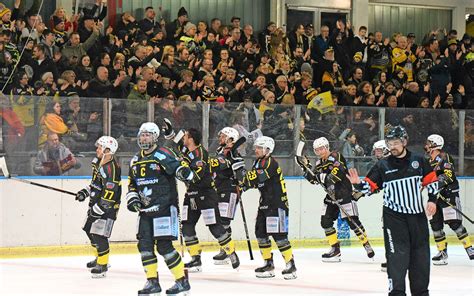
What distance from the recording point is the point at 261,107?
50.1ft

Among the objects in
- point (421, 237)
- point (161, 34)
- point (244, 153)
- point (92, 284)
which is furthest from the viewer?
point (161, 34)

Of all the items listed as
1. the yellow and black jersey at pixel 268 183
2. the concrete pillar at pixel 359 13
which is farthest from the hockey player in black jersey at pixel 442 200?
the concrete pillar at pixel 359 13

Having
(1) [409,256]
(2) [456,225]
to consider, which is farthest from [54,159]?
(1) [409,256]

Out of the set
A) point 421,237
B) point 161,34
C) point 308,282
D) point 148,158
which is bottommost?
point 308,282

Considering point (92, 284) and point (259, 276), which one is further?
point (259, 276)

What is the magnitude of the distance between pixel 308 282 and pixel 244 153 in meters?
3.98

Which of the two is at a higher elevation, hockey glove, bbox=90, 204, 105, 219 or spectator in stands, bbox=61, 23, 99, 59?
spectator in stands, bbox=61, 23, 99, 59

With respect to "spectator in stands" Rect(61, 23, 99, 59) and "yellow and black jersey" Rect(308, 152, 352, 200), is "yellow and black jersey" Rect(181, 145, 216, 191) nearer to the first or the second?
"yellow and black jersey" Rect(308, 152, 352, 200)

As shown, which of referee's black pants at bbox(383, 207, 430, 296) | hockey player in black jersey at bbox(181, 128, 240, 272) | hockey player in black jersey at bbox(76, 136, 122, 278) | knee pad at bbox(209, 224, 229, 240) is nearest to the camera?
referee's black pants at bbox(383, 207, 430, 296)

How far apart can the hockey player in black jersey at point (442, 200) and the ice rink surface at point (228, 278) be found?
21 centimetres

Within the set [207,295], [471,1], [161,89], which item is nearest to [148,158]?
[207,295]

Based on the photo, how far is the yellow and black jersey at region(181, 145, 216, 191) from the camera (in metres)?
11.8

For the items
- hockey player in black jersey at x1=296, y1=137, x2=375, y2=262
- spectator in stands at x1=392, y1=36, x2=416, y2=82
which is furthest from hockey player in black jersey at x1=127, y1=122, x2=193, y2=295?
spectator in stands at x1=392, y1=36, x2=416, y2=82

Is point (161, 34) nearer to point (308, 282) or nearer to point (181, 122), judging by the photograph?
point (181, 122)
